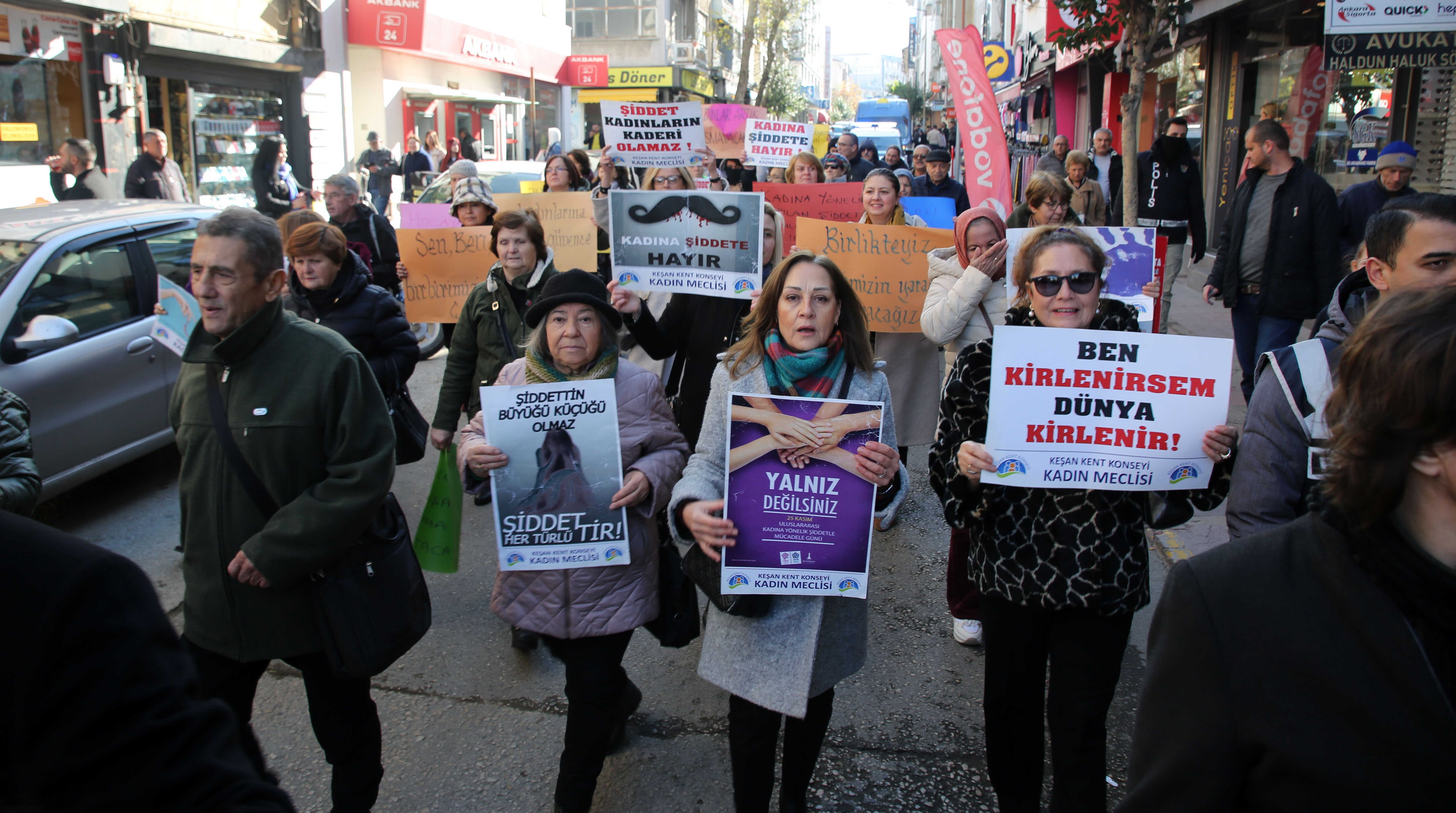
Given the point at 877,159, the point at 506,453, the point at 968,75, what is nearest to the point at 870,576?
the point at 506,453

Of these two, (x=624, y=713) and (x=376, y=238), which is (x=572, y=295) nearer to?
(x=624, y=713)

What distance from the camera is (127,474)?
6.61 metres

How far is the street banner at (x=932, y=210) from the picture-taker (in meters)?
7.94

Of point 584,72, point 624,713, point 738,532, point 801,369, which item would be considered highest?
point 584,72

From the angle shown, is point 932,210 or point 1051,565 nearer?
point 1051,565

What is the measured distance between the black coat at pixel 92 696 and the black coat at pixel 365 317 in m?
3.35

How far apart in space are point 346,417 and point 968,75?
19.6 feet

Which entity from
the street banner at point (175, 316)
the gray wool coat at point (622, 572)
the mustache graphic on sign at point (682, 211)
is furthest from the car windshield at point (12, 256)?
the gray wool coat at point (622, 572)

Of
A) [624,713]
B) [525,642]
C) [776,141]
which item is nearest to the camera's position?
[624,713]

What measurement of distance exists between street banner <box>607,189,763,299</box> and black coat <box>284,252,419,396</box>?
105 cm

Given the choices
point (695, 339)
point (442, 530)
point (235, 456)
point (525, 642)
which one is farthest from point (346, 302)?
point (235, 456)

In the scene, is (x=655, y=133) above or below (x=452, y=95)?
below

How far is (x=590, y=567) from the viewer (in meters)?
3.01

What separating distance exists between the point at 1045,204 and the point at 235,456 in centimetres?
435
